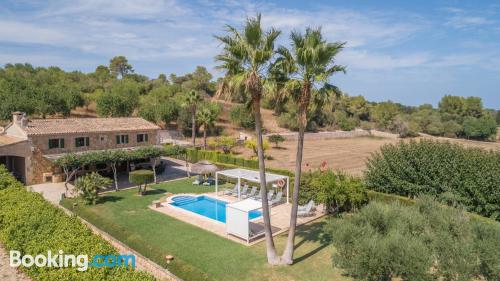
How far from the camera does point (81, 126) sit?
105 ft

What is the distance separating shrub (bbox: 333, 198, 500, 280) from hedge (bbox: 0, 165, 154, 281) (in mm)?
5938

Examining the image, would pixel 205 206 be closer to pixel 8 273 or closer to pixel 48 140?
pixel 8 273

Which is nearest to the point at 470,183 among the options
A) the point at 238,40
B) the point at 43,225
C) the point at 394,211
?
the point at 394,211

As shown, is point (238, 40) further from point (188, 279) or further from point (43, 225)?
point (43, 225)

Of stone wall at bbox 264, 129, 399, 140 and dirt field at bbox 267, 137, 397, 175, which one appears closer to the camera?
dirt field at bbox 267, 137, 397, 175

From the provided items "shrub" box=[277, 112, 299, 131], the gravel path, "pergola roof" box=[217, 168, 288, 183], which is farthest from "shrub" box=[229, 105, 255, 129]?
the gravel path

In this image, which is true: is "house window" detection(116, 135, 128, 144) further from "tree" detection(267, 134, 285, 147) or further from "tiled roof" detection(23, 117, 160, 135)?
"tree" detection(267, 134, 285, 147)

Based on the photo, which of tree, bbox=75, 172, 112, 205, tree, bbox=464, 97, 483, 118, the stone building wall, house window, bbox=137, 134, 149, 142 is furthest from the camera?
tree, bbox=464, 97, 483, 118

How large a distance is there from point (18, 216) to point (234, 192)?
1534 centimetres

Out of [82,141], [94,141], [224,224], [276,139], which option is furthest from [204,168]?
[276,139]

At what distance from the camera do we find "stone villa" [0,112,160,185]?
28.4 m

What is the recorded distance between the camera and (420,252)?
889 centimetres

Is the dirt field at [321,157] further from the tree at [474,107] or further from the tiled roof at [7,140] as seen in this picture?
the tree at [474,107]

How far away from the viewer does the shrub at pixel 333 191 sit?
20.6 metres
